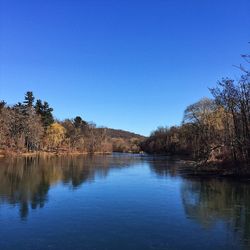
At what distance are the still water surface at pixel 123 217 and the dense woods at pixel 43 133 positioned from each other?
53.3 m

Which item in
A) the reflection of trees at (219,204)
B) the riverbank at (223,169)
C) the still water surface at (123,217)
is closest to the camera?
the still water surface at (123,217)

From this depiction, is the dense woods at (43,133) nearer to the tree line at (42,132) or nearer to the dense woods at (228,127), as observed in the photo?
the tree line at (42,132)

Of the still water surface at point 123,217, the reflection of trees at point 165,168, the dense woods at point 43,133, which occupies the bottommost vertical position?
the still water surface at point 123,217

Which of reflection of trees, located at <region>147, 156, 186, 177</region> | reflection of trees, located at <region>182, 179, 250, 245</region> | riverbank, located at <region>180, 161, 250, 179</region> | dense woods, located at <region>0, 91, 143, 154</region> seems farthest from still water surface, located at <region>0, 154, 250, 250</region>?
dense woods, located at <region>0, 91, 143, 154</region>

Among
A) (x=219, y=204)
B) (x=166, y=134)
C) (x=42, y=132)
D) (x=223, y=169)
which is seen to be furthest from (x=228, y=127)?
(x=166, y=134)

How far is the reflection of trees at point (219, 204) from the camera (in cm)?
1591

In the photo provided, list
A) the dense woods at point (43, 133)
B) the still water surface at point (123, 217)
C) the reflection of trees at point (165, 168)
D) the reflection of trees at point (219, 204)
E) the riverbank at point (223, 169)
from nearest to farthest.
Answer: the still water surface at point (123, 217) → the reflection of trees at point (219, 204) → the riverbank at point (223, 169) → the reflection of trees at point (165, 168) → the dense woods at point (43, 133)

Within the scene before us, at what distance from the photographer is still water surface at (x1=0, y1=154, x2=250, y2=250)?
12.6 meters

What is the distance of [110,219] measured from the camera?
16.2 meters

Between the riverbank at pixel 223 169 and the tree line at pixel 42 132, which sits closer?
the riverbank at pixel 223 169

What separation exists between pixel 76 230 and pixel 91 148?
348 feet

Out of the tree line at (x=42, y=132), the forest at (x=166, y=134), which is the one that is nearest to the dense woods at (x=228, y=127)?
the forest at (x=166, y=134)

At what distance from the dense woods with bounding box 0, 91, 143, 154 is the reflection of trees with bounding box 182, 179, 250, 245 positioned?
177 feet

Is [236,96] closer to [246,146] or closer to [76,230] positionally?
[246,146]
